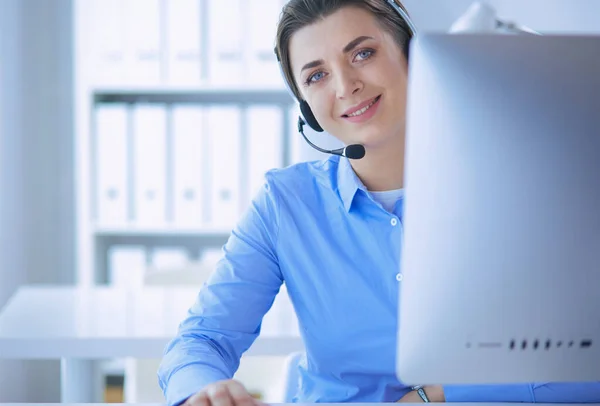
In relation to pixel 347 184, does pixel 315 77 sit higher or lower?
higher

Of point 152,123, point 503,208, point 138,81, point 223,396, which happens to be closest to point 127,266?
point 152,123

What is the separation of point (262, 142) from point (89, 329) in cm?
122

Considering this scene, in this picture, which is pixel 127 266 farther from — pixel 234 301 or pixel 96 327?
pixel 234 301

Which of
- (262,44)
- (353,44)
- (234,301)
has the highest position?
(262,44)

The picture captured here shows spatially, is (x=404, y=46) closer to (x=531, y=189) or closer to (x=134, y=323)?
(x=531, y=189)

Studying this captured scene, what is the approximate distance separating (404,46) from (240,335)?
55cm

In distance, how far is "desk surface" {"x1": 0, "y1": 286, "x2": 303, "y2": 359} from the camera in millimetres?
1620

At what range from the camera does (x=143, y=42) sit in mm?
2773

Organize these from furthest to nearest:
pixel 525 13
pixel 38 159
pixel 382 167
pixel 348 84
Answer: pixel 38 159
pixel 525 13
pixel 382 167
pixel 348 84

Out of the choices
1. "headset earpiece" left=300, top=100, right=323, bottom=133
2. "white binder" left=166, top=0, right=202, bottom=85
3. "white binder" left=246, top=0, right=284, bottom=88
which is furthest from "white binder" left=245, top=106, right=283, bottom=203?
"headset earpiece" left=300, top=100, right=323, bottom=133

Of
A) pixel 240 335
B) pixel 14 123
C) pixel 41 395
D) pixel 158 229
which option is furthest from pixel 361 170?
pixel 41 395

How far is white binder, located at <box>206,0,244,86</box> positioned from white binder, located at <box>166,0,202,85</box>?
0.14ft

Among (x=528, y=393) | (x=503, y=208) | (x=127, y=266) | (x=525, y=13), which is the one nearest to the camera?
(x=503, y=208)

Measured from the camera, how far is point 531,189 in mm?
771
